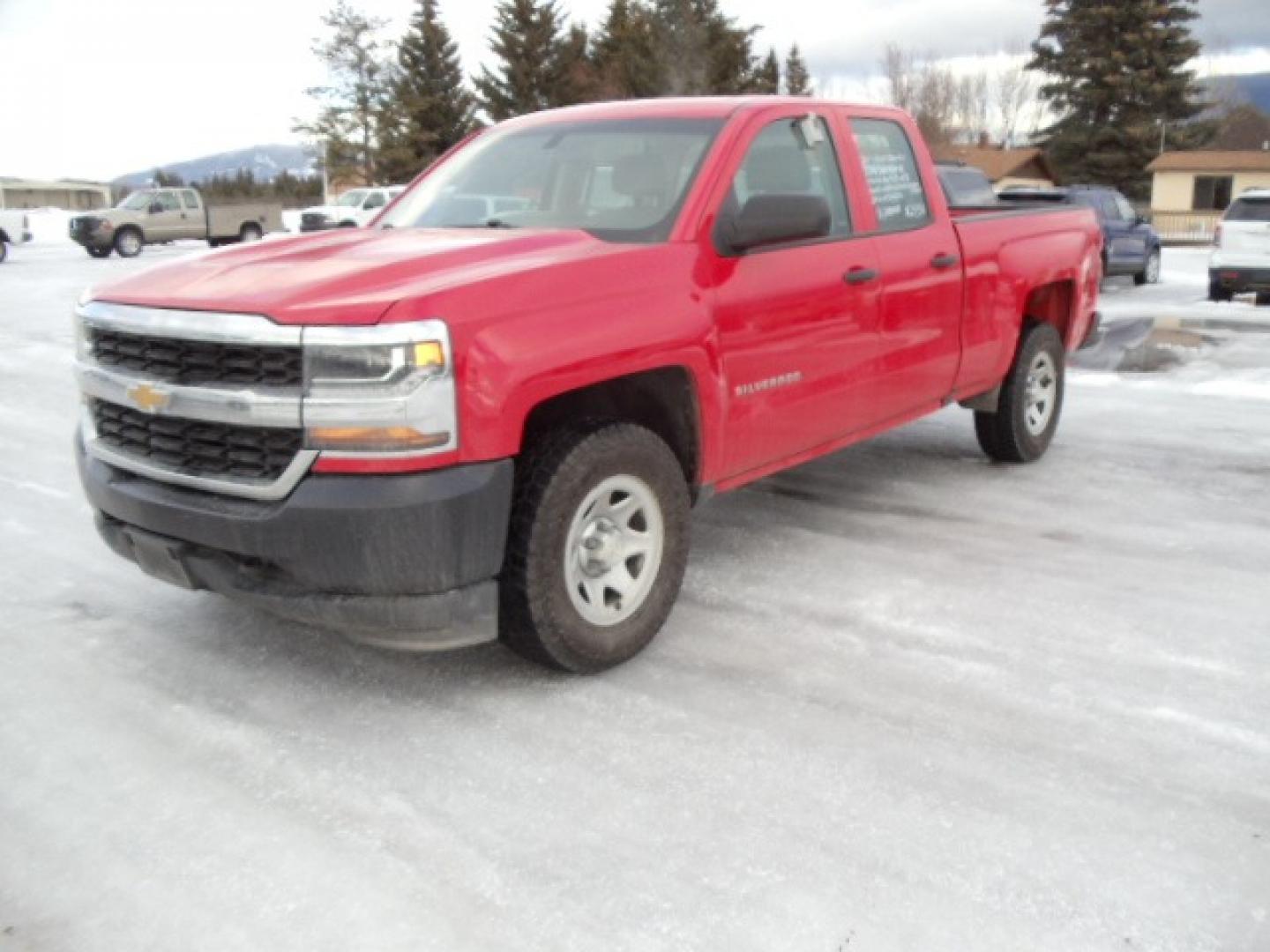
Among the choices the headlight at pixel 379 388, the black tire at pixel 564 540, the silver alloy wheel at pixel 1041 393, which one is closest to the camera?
the headlight at pixel 379 388

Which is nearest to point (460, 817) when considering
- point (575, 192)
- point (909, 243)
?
point (575, 192)

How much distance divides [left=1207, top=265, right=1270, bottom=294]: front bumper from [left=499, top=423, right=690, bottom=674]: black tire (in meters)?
14.4

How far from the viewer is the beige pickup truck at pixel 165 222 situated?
29.7m

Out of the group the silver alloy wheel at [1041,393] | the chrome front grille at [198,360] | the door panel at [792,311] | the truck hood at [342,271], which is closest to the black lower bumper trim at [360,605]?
the chrome front grille at [198,360]

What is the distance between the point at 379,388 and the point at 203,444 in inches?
27.1

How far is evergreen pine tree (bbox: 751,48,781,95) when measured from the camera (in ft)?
190

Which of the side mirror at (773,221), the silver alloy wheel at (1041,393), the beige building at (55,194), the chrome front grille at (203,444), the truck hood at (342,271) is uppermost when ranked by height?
the beige building at (55,194)

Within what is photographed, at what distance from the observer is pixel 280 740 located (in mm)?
3375

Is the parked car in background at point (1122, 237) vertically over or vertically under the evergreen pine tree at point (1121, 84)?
under

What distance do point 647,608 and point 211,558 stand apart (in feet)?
4.61

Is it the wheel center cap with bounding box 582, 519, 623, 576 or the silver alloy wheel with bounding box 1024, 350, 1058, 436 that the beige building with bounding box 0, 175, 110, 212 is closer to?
the silver alloy wheel with bounding box 1024, 350, 1058, 436

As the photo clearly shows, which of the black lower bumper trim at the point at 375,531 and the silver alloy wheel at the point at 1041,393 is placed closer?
the black lower bumper trim at the point at 375,531

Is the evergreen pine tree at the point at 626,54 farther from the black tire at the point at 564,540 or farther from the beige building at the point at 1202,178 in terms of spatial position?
the black tire at the point at 564,540

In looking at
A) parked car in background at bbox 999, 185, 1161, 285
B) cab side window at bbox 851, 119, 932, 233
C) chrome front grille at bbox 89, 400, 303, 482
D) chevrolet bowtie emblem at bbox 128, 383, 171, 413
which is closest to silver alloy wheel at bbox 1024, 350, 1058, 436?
cab side window at bbox 851, 119, 932, 233
